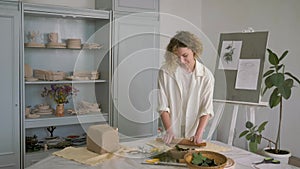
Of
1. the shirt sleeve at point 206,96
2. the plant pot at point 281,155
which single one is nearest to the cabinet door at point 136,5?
the shirt sleeve at point 206,96

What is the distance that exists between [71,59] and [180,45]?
1928 millimetres

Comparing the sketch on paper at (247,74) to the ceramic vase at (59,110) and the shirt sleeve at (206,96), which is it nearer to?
the shirt sleeve at (206,96)

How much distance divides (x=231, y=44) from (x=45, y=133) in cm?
224

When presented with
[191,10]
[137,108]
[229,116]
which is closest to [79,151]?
[137,108]

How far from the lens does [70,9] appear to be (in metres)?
3.22

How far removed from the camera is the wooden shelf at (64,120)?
10.2 feet

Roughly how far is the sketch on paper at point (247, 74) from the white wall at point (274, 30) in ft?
1.82

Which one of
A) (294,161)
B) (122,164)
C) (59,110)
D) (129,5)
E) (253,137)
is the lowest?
(294,161)

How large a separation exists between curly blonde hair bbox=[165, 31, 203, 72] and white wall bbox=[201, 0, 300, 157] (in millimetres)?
1557

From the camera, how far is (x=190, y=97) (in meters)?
2.18

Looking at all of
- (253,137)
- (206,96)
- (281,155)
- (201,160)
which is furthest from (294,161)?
(201,160)

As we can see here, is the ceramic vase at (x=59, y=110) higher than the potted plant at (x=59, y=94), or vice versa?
the potted plant at (x=59, y=94)

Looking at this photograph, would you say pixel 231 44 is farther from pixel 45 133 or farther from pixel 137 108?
pixel 45 133

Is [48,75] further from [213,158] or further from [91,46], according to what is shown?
[213,158]
